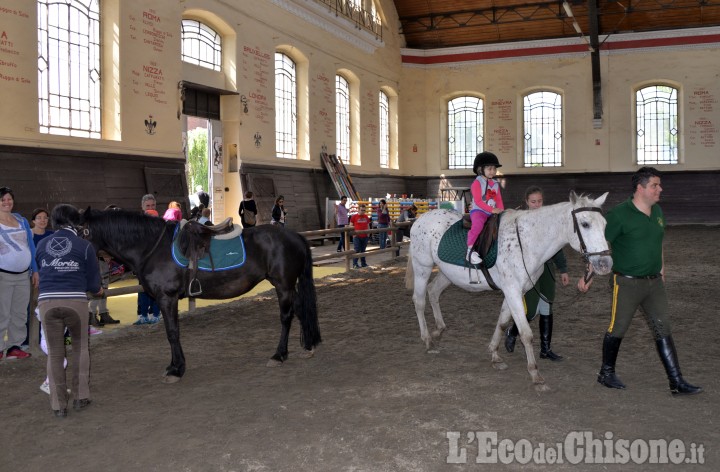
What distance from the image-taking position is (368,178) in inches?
822

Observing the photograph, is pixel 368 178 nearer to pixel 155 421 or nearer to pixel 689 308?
pixel 689 308

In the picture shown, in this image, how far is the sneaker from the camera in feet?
18.5

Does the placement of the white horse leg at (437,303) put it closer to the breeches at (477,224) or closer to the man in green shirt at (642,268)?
the breeches at (477,224)

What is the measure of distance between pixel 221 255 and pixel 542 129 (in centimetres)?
1979

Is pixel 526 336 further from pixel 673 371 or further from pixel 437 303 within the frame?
pixel 437 303

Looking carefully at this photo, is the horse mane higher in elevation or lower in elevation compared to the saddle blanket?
higher

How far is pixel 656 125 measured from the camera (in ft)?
72.2

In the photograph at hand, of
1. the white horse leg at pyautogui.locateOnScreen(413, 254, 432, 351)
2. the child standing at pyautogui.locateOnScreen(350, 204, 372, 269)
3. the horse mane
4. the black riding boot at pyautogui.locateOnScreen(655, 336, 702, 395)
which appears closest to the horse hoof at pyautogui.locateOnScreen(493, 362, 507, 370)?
the white horse leg at pyautogui.locateOnScreen(413, 254, 432, 351)

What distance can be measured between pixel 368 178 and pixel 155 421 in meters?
17.3

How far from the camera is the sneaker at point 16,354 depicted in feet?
18.5

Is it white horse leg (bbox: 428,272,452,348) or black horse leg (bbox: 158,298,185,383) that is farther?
white horse leg (bbox: 428,272,452,348)

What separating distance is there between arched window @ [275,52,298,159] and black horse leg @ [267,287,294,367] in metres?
10.9

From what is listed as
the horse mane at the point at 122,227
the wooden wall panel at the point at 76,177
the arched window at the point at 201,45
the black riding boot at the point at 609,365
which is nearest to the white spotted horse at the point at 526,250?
the black riding boot at the point at 609,365

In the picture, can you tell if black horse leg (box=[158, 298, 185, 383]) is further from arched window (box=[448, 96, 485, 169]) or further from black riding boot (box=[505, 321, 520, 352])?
arched window (box=[448, 96, 485, 169])
